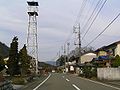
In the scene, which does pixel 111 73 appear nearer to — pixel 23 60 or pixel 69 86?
pixel 69 86

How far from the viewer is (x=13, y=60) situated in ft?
156

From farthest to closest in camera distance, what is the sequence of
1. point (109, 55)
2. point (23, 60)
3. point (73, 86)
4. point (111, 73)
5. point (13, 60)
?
1. point (109, 55)
2. point (23, 60)
3. point (13, 60)
4. point (111, 73)
5. point (73, 86)

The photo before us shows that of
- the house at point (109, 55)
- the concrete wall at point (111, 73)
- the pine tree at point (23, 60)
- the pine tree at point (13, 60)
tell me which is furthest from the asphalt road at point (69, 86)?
the house at point (109, 55)

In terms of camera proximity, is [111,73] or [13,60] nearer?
[111,73]

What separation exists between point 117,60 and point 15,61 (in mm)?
16817

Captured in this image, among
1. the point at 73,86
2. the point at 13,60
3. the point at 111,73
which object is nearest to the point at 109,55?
the point at 111,73

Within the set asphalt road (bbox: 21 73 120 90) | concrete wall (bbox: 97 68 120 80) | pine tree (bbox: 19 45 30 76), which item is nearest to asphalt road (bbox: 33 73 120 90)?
asphalt road (bbox: 21 73 120 90)

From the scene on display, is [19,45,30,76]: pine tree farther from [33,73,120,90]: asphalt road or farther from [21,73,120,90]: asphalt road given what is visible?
[33,73,120,90]: asphalt road

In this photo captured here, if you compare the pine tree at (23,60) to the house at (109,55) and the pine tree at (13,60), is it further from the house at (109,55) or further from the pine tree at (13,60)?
the house at (109,55)

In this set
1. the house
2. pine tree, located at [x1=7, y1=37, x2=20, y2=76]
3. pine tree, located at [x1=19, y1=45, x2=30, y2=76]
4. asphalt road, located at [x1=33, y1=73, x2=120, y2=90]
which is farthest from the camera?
the house

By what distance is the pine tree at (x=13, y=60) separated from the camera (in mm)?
47184

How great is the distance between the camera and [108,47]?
60781mm

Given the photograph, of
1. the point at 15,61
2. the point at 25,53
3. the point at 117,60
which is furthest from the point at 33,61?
the point at 117,60

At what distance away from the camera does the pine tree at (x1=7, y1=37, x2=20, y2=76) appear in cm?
4718
